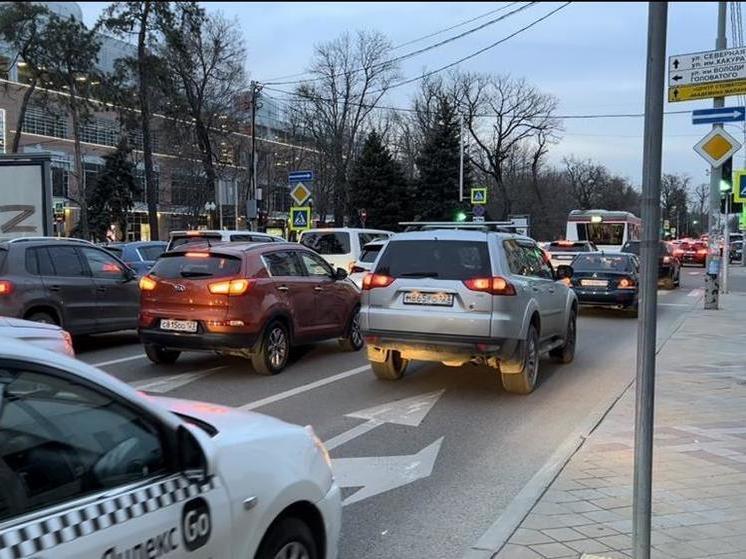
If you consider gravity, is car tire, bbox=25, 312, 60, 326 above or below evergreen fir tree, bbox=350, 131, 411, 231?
below

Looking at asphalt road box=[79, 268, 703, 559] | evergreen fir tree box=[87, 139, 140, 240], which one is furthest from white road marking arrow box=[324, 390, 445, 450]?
evergreen fir tree box=[87, 139, 140, 240]

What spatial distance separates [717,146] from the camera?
14344 mm

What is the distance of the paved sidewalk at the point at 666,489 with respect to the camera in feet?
13.6

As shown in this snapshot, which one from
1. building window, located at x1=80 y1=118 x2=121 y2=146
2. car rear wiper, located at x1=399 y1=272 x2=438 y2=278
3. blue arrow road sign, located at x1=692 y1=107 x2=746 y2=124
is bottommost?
car rear wiper, located at x1=399 y1=272 x2=438 y2=278

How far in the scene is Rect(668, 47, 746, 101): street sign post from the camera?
10094 millimetres

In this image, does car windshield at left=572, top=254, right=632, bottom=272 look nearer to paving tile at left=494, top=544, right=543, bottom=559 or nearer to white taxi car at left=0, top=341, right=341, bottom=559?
paving tile at left=494, top=544, right=543, bottom=559

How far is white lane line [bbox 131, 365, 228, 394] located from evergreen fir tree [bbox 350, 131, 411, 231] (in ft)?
146

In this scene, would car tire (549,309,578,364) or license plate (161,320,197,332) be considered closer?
license plate (161,320,197,332)

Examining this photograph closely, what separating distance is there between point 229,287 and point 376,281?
188 centimetres

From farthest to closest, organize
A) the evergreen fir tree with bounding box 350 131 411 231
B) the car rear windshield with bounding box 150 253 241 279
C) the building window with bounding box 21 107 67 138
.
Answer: the building window with bounding box 21 107 67 138 → the evergreen fir tree with bounding box 350 131 411 231 → the car rear windshield with bounding box 150 253 241 279

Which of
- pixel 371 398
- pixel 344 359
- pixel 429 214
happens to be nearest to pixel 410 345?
pixel 371 398

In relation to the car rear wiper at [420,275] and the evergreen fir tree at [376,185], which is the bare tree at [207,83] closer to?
the evergreen fir tree at [376,185]

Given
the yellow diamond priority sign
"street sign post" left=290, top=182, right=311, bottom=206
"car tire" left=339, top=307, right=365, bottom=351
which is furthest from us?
"street sign post" left=290, top=182, right=311, bottom=206

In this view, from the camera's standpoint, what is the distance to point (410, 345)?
805cm
